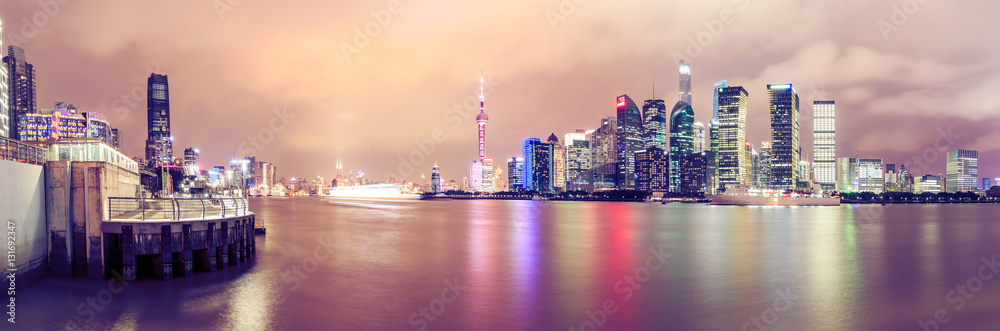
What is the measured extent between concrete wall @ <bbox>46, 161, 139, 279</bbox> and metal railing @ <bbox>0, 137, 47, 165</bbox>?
70cm

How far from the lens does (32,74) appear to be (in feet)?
618

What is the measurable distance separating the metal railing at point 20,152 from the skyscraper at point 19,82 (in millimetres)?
197984

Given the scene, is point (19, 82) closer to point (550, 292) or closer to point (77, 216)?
point (77, 216)

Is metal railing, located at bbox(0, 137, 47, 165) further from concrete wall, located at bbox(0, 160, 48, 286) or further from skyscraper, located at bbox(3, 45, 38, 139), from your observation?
skyscraper, located at bbox(3, 45, 38, 139)

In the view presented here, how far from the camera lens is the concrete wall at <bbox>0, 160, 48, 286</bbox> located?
1842 cm

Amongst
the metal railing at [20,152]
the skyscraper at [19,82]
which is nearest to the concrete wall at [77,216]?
the metal railing at [20,152]

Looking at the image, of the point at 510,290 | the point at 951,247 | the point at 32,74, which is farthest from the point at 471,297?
the point at 32,74

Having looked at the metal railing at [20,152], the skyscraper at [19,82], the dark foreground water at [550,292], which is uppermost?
the skyscraper at [19,82]

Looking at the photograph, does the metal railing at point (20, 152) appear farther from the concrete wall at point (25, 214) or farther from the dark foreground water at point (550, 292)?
the dark foreground water at point (550, 292)

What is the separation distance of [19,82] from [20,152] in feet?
716

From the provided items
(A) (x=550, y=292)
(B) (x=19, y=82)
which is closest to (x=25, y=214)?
(A) (x=550, y=292)

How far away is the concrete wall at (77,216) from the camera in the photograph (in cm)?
2130

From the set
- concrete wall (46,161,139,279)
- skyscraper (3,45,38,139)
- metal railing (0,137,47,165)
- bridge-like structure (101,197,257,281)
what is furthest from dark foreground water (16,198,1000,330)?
skyscraper (3,45,38,139)

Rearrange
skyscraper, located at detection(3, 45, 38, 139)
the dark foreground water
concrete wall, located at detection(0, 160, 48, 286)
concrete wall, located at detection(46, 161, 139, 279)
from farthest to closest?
1. skyscraper, located at detection(3, 45, 38, 139)
2. concrete wall, located at detection(46, 161, 139, 279)
3. the dark foreground water
4. concrete wall, located at detection(0, 160, 48, 286)
